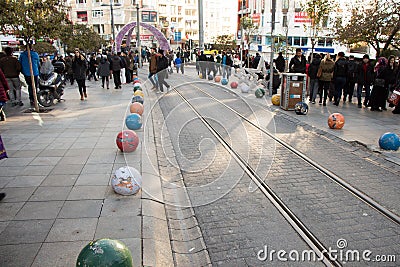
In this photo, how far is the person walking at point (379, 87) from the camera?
39.2 ft

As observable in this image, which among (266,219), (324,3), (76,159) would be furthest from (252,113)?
(324,3)

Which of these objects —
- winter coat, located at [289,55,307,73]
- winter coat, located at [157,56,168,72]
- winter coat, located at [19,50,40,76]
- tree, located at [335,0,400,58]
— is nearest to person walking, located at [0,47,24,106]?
winter coat, located at [19,50,40,76]

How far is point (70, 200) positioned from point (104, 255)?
2386 mm

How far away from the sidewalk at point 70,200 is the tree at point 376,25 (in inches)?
437

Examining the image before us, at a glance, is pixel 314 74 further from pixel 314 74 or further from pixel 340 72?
pixel 340 72

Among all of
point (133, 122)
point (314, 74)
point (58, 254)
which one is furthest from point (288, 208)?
point (314, 74)

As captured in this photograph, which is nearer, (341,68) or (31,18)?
(31,18)

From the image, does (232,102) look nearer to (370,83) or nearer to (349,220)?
(370,83)

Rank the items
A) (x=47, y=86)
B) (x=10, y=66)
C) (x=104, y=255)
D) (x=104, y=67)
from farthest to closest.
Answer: (x=104, y=67) → (x=47, y=86) → (x=10, y=66) → (x=104, y=255)

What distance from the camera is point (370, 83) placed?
42.2 feet

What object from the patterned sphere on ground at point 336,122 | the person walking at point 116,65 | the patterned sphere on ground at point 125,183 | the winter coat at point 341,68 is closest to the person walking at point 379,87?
the winter coat at point 341,68

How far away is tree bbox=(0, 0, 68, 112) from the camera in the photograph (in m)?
9.73

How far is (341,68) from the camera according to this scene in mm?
12719

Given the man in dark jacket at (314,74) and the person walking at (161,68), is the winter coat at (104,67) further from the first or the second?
the man in dark jacket at (314,74)
